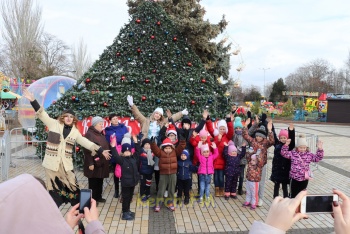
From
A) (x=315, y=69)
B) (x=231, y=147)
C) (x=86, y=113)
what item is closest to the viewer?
(x=231, y=147)

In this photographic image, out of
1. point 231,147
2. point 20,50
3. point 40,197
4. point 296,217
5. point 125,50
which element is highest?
point 20,50

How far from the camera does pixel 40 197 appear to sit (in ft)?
3.55

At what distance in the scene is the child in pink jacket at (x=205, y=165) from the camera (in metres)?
5.89

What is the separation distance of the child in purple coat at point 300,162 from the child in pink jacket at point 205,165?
143cm

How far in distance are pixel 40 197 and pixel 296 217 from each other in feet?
3.46

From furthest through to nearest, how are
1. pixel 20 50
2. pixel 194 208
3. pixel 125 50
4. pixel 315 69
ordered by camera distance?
1. pixel 315 69
2. pixel 20 50
3. pixel 125 50
4. pixel 194 208

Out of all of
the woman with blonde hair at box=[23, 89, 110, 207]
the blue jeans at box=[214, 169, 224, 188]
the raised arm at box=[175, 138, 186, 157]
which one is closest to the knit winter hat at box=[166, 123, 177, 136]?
the raised arm at box=[175, 138, 186, 157]

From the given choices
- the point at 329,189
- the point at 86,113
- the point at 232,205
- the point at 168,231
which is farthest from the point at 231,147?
the point at 86,113

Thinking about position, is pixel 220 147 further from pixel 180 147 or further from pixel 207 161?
pixel 180 147

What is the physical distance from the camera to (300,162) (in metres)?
5.18

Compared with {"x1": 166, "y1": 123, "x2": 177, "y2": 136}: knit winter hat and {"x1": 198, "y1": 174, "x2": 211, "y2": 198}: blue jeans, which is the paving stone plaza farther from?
{"x1": 166, "y1": 123, "x2": 177, "y2": 136}: knit winter hat

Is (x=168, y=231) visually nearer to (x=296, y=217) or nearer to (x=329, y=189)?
(x=296, y=217)

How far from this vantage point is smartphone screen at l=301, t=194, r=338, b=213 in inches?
54.1

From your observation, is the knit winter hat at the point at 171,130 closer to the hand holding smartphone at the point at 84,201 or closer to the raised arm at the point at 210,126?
the raised arm at the point at 210,126
